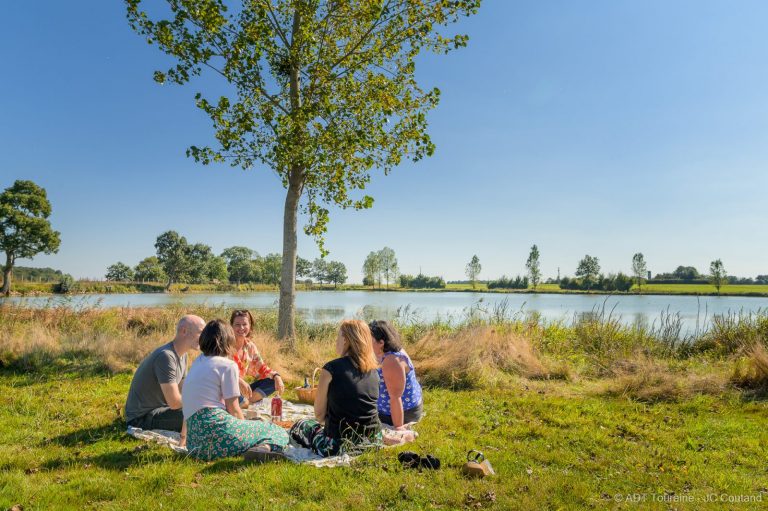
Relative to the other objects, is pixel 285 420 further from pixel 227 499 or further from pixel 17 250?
pixel 17 250

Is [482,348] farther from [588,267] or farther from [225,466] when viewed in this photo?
[588,267]

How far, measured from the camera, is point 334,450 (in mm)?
4488

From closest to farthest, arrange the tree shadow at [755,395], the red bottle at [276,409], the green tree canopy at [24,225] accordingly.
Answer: the red bottle at [276,409], the tree shadow at [755,395], the green tree canopy at [24,225]

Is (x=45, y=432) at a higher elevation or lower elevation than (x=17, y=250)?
lower

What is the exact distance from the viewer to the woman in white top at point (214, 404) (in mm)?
4297

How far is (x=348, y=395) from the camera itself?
4379 millimetres

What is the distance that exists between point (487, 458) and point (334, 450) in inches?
60.2

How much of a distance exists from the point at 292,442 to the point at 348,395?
99cm

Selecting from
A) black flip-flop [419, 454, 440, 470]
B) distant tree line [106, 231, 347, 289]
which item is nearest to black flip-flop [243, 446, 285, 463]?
black flip-flop [419, 454, 440, 470]

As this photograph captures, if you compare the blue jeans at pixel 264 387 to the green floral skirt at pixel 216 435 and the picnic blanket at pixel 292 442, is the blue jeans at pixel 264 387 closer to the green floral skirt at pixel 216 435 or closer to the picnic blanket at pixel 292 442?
the picnic blanket at pixel 292 442

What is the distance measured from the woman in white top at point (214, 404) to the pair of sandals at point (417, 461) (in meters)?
1.18

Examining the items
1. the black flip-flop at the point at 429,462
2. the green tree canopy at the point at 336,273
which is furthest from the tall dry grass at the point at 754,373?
the green tree canopy at the point at 336,273

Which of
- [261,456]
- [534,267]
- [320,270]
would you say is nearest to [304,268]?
[320,270]

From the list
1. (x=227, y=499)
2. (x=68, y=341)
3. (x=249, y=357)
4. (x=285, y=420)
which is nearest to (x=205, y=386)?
(x=227, y=499)
